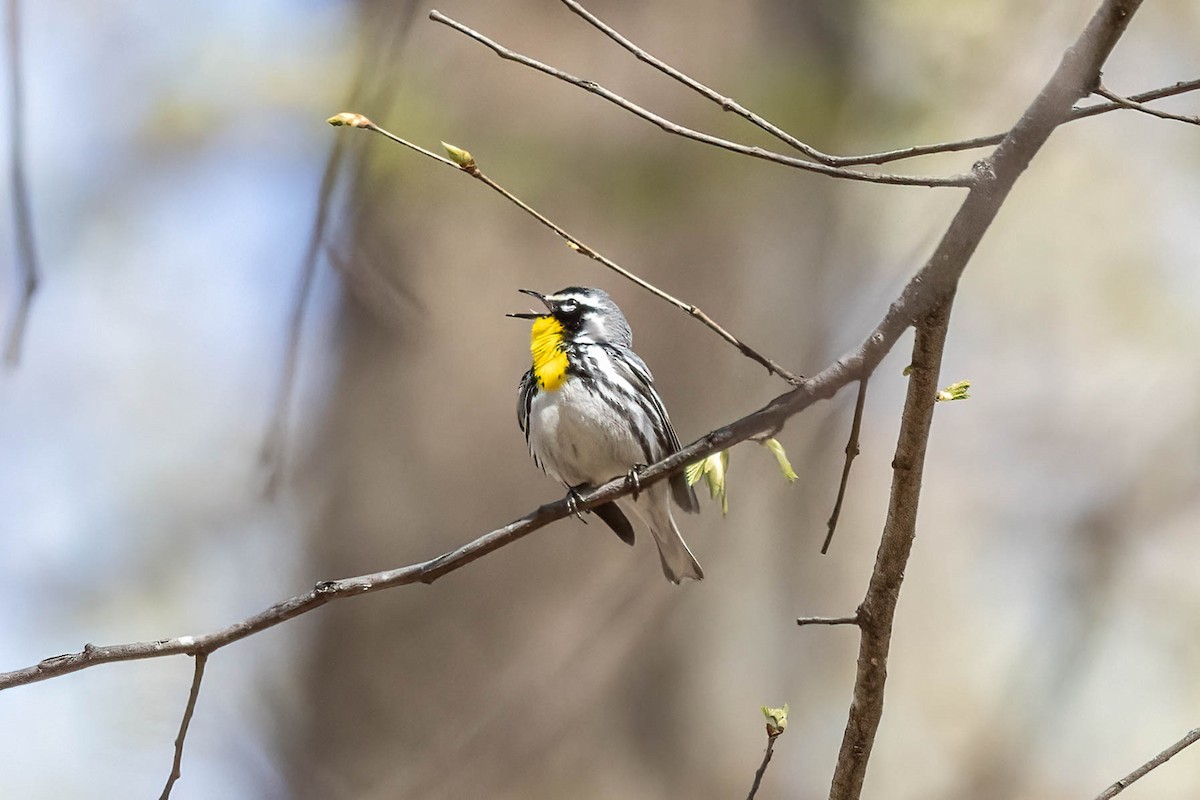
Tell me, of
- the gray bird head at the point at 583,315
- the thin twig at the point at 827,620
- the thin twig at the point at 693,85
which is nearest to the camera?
the thin twig at the point at 693,85

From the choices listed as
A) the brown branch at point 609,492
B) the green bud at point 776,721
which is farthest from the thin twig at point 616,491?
the green bud at point 776,721

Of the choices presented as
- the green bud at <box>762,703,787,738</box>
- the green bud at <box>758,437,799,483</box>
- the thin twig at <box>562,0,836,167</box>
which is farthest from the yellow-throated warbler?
the thin twig at <box>562,0,836,167</box>

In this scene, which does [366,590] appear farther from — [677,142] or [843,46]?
[843,46]

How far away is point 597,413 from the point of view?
11.2 feet

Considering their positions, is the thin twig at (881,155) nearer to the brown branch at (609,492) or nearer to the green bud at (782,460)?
the brown branch at (609,492)

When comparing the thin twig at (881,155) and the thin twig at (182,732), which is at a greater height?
the thin twig at (881,155)

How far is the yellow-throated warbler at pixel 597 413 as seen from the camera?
3.43m

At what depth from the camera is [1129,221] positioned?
6.99 m

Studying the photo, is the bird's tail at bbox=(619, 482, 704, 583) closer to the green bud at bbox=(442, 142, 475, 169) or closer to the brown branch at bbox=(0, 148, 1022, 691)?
the brown branch at bbox=(0, 148, 1022, 691)

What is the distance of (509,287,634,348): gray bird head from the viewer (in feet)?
11.7

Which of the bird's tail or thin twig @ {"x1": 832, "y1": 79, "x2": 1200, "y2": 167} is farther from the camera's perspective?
the bird's tail

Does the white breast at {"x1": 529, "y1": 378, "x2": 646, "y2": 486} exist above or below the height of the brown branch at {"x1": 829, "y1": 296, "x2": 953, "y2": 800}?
above

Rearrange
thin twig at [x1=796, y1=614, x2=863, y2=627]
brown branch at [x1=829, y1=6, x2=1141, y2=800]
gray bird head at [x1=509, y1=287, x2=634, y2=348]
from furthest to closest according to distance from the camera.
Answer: gray bird head at [x1=509, y1=287, x2=634, y2=348] → thin twig at [x1=796, y1=614, x2=863, y2=627] → brown branch at [x1=829, y1=6, x2=1141, y2=800]

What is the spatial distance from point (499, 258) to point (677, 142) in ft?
3.15
